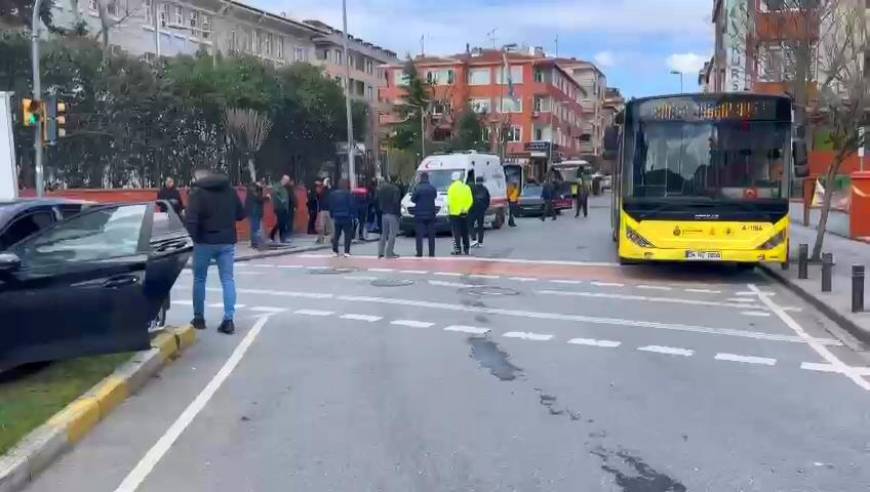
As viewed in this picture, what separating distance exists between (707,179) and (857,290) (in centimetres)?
442

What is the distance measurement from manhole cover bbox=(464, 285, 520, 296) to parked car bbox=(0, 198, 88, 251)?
721 cm

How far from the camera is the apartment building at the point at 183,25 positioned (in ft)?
154

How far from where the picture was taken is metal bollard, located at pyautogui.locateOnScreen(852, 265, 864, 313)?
12539 millimetres

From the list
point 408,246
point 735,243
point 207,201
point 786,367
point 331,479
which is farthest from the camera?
point 408,246

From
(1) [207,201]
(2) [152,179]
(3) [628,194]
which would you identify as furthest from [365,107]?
(1) [207,201]

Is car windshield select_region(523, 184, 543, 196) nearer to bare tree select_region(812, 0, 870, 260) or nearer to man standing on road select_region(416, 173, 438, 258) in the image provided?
man standing on road select_region(416, 173, 438, 258)

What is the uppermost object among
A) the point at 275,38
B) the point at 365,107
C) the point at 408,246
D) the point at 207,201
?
the point at 275,38

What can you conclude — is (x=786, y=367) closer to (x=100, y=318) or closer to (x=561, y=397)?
(x=561, y=397)

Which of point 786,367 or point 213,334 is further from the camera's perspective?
point 213,334

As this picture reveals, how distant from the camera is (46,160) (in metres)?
27.3

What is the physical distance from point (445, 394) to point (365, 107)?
119ft

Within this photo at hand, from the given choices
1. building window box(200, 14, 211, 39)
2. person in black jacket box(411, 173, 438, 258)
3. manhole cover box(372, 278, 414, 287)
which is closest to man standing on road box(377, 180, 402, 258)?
person in black jacket box(411, 173, 438, 258)

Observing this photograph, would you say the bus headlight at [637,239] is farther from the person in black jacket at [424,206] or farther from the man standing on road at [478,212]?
the man standing on road at [478,212]

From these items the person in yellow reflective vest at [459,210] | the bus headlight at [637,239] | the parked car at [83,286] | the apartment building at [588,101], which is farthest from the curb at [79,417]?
the apartment building at [588,101]
